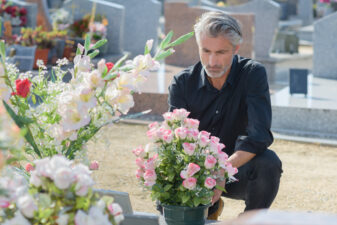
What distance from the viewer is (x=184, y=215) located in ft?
7.61

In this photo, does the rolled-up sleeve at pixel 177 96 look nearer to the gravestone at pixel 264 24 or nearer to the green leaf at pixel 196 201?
the green leaf at pixel 196 201

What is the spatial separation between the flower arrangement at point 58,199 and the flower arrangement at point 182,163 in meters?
0.75

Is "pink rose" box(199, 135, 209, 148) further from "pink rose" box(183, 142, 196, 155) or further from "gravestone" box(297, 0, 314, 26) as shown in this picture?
"gravestone" box(297, 0, 314, 26)

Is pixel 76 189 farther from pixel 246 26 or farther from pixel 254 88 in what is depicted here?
pixel 246 26

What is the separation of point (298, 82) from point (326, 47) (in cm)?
164

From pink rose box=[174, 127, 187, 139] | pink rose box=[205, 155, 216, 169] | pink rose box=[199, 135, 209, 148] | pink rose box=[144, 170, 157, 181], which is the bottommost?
pink rose box=[144, 170, 157, 181]

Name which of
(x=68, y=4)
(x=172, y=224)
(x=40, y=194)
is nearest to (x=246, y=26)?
(x=68, y=4)

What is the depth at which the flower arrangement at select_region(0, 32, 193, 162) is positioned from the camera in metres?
1.80

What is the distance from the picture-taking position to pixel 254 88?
2990mm

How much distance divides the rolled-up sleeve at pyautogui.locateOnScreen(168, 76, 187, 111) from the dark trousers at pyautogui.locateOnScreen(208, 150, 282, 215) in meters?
0.42

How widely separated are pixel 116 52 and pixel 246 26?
2022 millimetres

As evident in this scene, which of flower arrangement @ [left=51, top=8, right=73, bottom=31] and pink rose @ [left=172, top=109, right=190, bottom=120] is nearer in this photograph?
pink rose @ [left=172, top=109, right=190, bottom=120]

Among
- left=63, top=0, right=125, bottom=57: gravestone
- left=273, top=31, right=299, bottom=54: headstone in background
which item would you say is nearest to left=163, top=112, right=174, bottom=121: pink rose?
left=63, top=0, right=125, bottom=57: gravestone

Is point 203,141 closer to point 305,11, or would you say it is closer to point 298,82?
point 298,82
